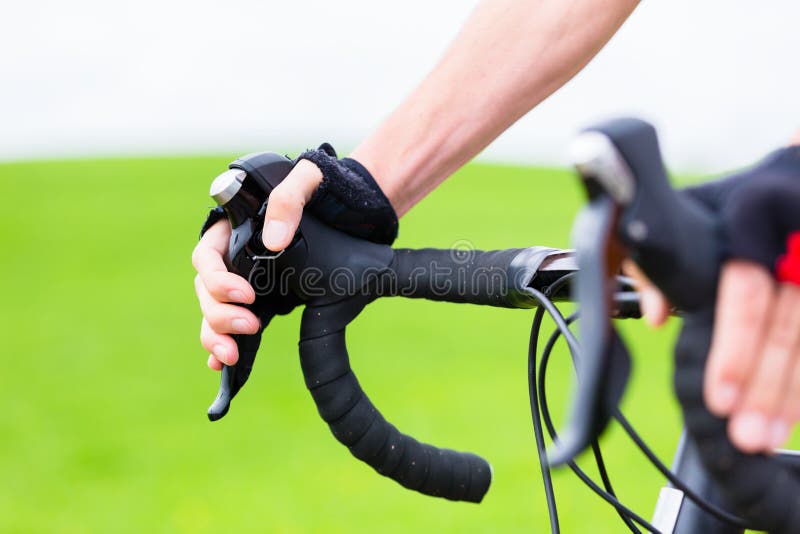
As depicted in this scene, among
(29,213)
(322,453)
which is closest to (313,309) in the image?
(322,453)

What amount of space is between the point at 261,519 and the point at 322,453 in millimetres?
727

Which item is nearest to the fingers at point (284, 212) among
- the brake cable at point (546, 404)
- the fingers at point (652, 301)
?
the brake cable at point (546, 404)

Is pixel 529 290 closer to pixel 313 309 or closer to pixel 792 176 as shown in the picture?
pixel 313 309

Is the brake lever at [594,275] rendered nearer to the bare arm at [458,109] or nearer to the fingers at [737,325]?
the fingers at [737,325]

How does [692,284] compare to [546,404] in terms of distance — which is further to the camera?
[546,404]

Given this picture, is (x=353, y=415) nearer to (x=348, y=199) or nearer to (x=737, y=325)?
(x=348, y=199)

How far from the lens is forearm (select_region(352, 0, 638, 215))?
1.07 meters

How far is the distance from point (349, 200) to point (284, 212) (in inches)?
3.7

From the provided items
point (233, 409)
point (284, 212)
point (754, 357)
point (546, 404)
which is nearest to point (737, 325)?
point (754, 357)

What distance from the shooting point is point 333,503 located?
12.5 ft

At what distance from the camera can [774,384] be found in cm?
59

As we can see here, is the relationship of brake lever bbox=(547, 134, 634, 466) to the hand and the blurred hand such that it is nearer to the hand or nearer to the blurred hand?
the hand

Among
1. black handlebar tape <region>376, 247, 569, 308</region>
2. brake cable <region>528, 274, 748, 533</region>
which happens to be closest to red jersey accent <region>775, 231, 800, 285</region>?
brake cable <region>528, 274, 748, 533</region>

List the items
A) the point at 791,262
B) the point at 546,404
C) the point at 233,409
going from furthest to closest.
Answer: the point at 233,409
the point at 546,404
the point at 791,262
